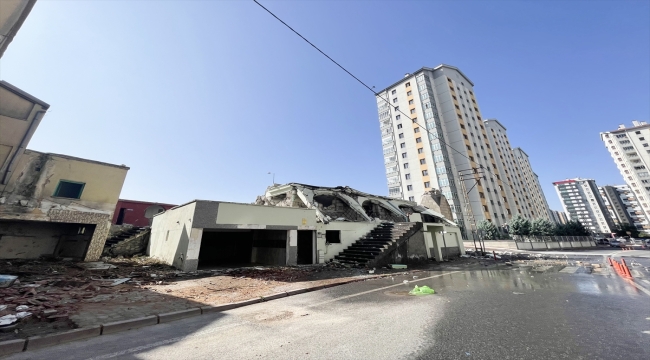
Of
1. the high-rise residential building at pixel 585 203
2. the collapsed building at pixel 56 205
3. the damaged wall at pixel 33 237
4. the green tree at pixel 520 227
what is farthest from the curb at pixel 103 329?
the high-rise residential building at pixel 585 203

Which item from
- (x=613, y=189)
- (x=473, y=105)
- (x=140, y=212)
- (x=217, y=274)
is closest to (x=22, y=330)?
(x=217, y=274)

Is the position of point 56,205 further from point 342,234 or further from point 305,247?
point 342,234

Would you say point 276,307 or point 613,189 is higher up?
point 613,189

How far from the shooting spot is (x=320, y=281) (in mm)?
9805

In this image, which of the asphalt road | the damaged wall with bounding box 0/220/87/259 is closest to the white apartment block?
the asphalt road

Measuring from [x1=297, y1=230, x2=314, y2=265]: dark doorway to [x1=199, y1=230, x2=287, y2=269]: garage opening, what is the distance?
2128 mm

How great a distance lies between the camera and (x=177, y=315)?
214 inches

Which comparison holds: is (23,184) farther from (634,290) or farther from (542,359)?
(634,290)

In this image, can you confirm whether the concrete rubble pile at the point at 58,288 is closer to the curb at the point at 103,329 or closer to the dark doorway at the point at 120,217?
the curb at the point at 103,329

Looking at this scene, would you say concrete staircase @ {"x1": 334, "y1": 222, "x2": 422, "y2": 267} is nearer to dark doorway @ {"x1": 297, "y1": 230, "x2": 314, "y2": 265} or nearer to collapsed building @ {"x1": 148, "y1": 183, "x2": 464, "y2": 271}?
collapsed building @ {"x1": 148, "y1": 183, "x2": 464, "y2": 271}

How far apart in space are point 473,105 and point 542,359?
250 ft

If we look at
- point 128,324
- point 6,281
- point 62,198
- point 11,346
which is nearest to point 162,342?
point 128,324

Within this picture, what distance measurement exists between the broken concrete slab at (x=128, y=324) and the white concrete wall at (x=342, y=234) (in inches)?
437

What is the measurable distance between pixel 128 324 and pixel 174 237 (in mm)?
9606
